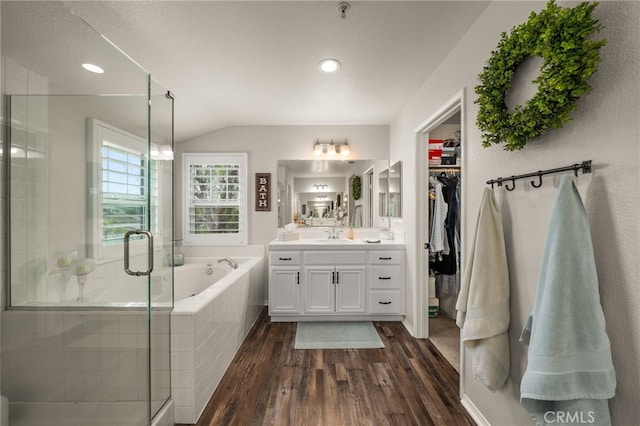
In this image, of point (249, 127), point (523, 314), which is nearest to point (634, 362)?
point (523, 314)

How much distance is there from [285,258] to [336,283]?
0.62 meters

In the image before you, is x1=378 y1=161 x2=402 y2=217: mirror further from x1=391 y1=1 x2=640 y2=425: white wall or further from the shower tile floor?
the shower tile floor

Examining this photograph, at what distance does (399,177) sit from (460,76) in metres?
1.41

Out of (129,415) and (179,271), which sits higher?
(179,271)

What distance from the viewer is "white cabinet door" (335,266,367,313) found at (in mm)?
2969

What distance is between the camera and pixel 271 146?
11.7 feet

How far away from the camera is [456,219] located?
2.99m

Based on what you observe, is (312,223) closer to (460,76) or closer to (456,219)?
(456,219)

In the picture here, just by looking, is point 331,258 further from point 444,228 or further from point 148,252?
point 148,252

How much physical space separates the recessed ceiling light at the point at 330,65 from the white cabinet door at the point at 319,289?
1.89 metres

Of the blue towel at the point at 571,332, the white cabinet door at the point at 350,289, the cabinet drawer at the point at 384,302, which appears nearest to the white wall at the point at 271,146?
the white cabinet door at the point at 350,289

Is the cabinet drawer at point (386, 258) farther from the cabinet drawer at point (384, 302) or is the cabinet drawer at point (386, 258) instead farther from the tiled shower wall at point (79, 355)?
the tiled shower wall at point (79, 355)

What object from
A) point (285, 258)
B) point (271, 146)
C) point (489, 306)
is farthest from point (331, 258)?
point (489, 306)

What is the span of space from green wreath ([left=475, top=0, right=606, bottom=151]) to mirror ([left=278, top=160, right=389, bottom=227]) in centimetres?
230
